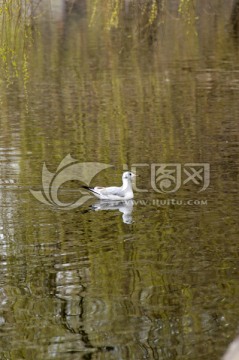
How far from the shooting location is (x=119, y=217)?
11594mm

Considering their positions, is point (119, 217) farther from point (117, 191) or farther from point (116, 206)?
point (117, 191)

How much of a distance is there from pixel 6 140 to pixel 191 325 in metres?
8.69

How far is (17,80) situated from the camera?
23.7m

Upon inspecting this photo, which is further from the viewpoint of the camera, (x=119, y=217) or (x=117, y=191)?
(x=117, y=191)

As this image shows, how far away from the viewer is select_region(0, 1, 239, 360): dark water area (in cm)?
787

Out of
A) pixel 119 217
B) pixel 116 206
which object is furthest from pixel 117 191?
pixel 119 217

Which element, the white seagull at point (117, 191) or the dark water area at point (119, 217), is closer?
the dark water area at point (119, 217)

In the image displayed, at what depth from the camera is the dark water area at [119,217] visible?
7867 mm

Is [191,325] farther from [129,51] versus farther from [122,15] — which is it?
[122,15]

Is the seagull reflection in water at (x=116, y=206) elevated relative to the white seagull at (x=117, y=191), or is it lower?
lower

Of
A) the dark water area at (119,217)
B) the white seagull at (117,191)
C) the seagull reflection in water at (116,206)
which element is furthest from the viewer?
the white seagull at (117,191)

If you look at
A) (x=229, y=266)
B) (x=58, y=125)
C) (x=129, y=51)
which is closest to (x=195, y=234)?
(x=229, y=266)

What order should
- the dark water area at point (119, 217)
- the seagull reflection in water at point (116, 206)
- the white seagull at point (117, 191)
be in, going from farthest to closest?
1. the white seagull at point (117, 191)
2. the seagull reflection in water at point (116, 206)
3. the dark water area at point (119, 217)

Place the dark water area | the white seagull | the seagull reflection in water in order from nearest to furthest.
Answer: the dark water area, the seagull reflection in water, the white seagull
